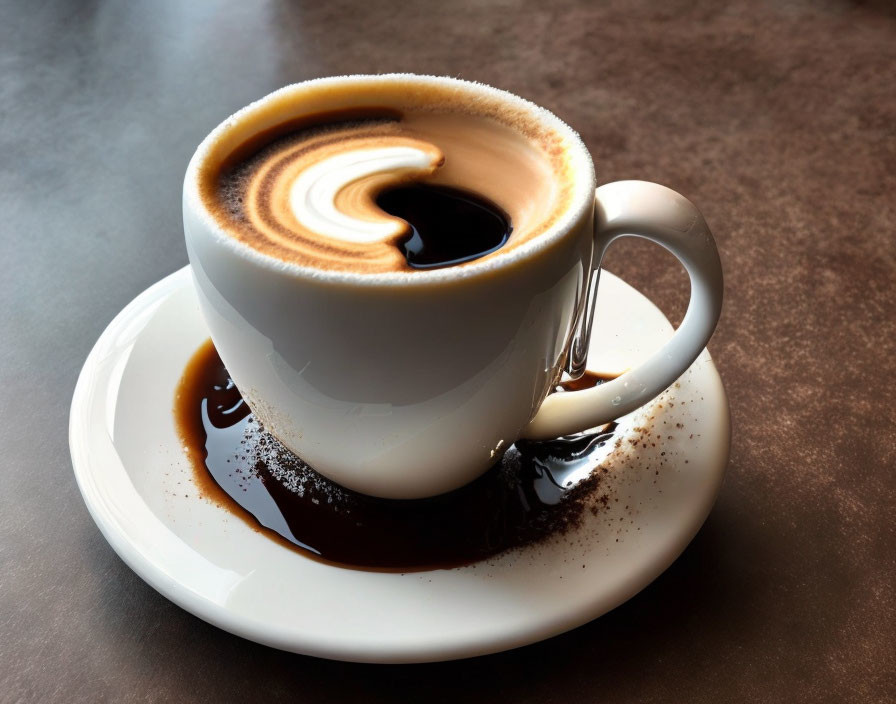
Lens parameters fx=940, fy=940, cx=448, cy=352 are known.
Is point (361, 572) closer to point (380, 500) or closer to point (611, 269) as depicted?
point (380, 500)

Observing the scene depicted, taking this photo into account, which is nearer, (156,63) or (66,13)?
(156,63)

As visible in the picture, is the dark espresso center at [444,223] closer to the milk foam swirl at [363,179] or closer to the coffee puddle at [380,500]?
the milk foam swirl at [363,179]

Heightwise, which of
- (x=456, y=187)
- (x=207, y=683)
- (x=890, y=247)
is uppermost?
(x=456, y=187)

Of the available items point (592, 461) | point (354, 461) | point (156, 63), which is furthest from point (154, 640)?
point (156, 63)

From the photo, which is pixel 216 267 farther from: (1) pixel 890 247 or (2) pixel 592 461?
(1) pixel 890 247

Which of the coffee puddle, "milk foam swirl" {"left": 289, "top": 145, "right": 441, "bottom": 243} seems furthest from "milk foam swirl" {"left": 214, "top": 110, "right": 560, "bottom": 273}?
the coffee puddle

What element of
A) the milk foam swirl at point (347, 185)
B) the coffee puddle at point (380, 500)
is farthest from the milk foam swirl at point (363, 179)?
the coffee puddle at point (380, 500)

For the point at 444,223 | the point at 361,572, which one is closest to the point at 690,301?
the point at 444,223
